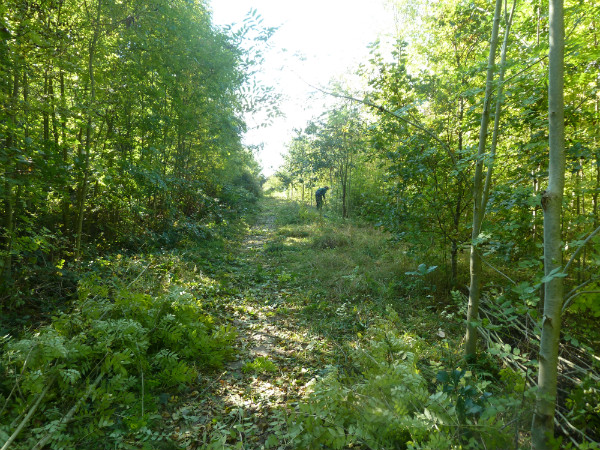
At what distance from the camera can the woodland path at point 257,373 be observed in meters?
2.59

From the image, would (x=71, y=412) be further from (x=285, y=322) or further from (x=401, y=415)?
(x=285, y=322)

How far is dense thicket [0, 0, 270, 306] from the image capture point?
355 cm

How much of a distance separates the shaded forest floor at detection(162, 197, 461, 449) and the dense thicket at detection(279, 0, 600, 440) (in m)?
0.97

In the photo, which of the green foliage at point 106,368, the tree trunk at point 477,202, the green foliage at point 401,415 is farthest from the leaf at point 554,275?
the green foliage at point 106,368

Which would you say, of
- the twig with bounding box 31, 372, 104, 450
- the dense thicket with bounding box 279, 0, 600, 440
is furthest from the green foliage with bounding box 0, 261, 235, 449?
the dense thicket with bounding box 279, 0, 600, 440

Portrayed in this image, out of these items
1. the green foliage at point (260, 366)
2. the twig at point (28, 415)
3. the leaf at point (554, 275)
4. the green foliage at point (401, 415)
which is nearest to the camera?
the leaf at point (554, 275)

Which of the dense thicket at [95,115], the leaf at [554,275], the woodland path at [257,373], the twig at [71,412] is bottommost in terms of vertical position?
the woodland path at [257,373]

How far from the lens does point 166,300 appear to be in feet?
12.3

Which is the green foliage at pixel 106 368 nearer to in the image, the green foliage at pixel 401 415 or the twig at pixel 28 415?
the twig at pixel 28 415

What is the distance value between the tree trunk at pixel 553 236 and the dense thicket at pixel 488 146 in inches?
32.2

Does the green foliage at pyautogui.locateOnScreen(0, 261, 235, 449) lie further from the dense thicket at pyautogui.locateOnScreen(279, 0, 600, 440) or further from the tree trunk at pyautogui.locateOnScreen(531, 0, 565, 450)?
the dense thicket at pyautogui.locateOnScreen(279, 0, 600, 440)

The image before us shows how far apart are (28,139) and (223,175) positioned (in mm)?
11233

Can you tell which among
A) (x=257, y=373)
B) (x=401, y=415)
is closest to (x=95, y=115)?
(x=257, y=373)

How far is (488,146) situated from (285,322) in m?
3.44
